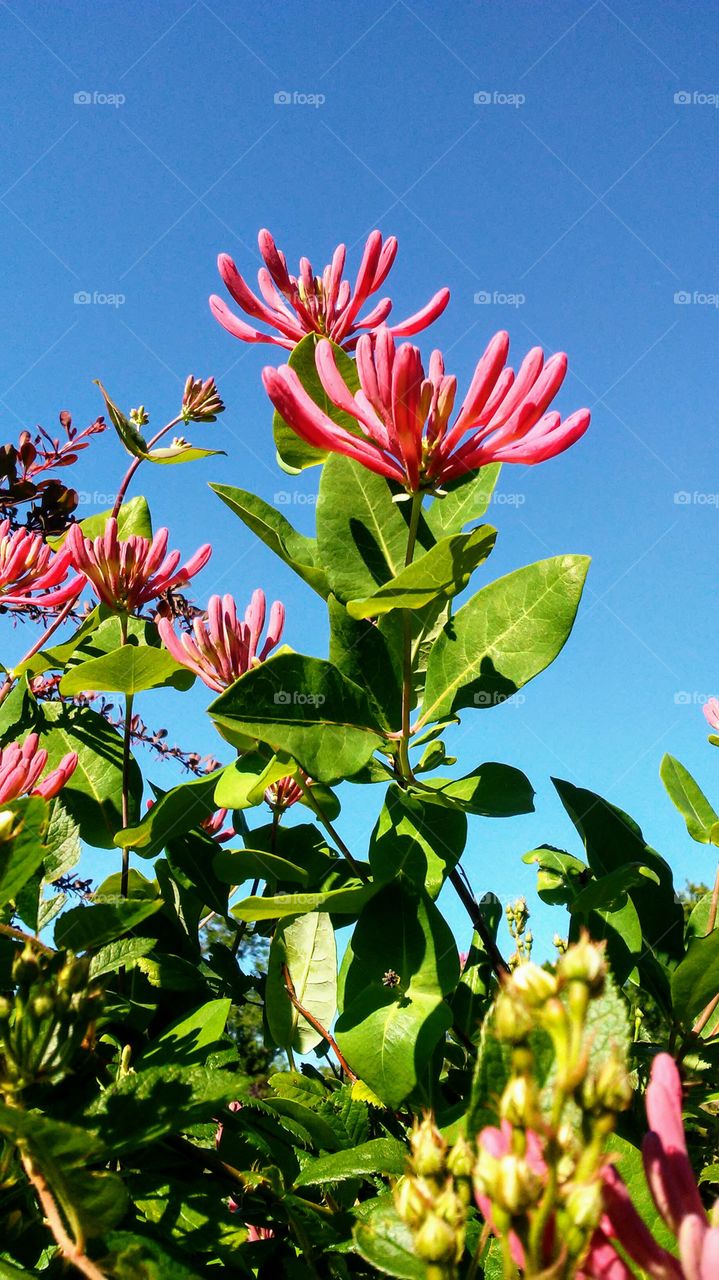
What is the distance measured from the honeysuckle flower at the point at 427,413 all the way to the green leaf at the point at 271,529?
0.19 meters

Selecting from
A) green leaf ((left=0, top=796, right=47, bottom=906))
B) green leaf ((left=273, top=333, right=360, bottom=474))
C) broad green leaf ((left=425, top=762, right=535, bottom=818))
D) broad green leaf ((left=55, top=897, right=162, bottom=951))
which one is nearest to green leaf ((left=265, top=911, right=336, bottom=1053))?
broad green leaf ((left=425, top=762, right=535, bottom=818))

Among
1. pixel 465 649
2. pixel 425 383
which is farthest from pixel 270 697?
pixel 425 383

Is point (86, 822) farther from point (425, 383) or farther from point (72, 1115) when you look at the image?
point (425, 383)

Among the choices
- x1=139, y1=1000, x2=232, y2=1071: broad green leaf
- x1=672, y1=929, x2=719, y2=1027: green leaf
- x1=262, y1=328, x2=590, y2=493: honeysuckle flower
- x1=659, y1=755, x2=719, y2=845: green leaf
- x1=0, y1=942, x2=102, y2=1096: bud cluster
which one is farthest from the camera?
x1=659, y1=755, x2=719, y2=845: green leaf

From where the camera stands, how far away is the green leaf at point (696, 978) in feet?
4.23

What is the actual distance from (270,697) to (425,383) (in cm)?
43

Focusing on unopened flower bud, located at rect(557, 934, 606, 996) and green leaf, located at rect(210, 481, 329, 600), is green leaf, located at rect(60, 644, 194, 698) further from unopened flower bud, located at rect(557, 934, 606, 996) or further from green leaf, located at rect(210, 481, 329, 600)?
unopened flower bud, located at rect(557, 934, 606, 996)

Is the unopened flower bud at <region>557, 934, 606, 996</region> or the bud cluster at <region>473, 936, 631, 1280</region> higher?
the unopened flower bud at <region>557, 934, 606, 996</region>

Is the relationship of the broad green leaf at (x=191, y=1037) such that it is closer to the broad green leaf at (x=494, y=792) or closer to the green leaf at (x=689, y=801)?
the broad green leaf at (x=494, y=792)

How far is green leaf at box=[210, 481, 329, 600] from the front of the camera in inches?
53.2

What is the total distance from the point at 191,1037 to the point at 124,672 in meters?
0.58

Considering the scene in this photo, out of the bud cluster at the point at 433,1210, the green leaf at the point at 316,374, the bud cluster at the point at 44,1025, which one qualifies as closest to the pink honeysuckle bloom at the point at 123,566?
the green leaf at the point at 316,374

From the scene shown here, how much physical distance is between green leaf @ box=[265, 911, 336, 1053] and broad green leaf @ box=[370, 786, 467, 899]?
0.92 feet

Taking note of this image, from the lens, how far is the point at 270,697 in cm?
108
